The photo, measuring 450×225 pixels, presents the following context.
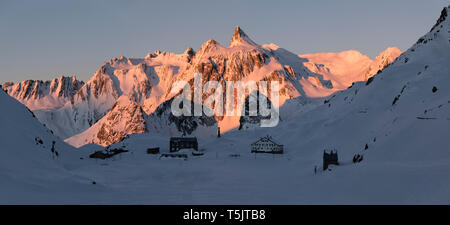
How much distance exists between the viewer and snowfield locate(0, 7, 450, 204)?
29562 mm

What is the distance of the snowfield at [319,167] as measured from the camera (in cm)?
2956

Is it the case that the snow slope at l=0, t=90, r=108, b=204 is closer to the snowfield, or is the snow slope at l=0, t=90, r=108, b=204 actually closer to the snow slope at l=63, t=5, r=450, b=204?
the snowfield

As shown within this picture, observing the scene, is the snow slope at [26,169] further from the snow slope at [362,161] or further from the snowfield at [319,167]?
the snow slope at [362,161]

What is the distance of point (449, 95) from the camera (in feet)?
160

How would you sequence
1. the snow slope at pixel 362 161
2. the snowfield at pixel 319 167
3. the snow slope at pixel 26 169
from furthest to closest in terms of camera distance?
the snow slope at pixel 362 161
the snowfield at pixel 319 167
the snow slope at pixel 26 169

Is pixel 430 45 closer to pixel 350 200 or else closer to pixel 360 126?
pixel 360 126

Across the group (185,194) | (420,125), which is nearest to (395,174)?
(420,125)

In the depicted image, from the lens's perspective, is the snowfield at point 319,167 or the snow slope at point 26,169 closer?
the snow slope at point 26,169

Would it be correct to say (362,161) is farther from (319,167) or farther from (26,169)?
(26,169)

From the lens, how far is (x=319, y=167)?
52.3m

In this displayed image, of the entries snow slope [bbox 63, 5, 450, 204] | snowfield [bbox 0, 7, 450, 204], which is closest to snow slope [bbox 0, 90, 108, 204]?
snowfield [bbox 0, 7, 450, 204]

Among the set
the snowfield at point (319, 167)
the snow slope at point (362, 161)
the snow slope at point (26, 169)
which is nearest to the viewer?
the snow slope at point (26, 169)

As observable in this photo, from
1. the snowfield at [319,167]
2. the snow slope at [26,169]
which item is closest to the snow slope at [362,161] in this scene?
the snowfield at [319,167]
